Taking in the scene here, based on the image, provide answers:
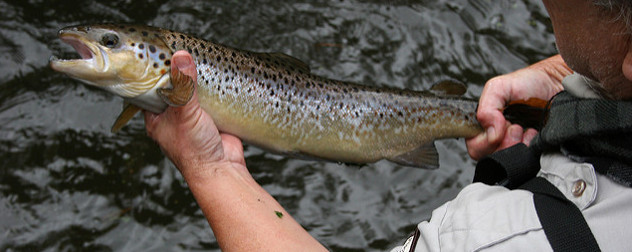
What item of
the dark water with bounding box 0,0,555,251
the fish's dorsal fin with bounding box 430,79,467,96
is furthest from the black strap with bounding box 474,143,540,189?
the dark water with bounding box 0,0,555,251

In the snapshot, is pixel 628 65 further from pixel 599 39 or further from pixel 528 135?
pixel 528 135

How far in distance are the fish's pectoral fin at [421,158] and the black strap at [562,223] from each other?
5.00 feet

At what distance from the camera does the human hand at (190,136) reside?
2.72 m

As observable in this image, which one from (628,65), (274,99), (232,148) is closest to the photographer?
(628,65)

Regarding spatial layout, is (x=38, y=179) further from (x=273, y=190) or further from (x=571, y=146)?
(x=571, y=146)

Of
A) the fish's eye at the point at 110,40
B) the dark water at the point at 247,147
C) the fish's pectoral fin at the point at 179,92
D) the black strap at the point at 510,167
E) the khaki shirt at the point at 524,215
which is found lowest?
the dark water at the point at 247,147

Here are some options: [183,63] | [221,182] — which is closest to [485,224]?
[221,182]

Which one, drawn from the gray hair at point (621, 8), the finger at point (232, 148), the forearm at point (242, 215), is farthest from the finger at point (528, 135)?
the gray hair at point (621, 8)

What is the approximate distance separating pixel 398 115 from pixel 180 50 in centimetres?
126

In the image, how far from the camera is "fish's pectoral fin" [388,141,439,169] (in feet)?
10.7

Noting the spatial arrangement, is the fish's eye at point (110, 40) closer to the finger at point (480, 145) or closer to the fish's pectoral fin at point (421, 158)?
the fish's pectoral fin at point (421, 158)

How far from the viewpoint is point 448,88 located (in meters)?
3.31

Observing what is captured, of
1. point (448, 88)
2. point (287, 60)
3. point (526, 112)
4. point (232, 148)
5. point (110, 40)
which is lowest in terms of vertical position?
point (526, 112)

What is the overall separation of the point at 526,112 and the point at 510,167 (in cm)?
114
